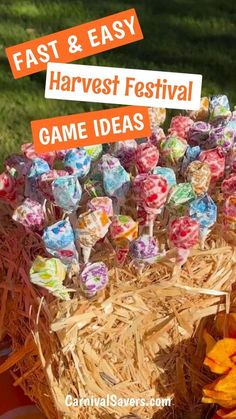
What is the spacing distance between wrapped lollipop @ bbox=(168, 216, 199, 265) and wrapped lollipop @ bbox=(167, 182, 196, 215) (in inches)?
1.2

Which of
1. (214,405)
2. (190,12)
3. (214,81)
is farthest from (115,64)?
(214,405)

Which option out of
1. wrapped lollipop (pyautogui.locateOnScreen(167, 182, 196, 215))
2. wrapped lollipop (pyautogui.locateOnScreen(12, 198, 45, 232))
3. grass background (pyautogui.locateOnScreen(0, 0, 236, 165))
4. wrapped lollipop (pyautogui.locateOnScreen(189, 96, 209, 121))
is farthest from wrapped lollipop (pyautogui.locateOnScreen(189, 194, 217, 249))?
grass background (pyautogui.locateOnScreen(0, 0, 236, 165))

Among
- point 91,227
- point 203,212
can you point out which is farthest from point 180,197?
point 91,227

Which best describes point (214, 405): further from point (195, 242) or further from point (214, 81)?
point (214, 81)

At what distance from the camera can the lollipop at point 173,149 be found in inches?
47.1

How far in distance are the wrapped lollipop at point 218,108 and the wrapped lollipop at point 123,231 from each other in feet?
1.18

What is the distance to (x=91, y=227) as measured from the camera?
1.03 meters

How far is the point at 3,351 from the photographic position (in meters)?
1.43

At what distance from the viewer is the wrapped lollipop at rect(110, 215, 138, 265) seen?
41.1 inches

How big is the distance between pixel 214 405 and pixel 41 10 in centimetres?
291

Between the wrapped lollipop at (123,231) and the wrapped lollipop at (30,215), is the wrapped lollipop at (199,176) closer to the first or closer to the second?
the wrapped lollipop at (123,231)

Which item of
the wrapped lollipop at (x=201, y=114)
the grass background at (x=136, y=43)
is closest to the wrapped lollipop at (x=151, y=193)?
the wrapped lollipop at (x=201, y=114)

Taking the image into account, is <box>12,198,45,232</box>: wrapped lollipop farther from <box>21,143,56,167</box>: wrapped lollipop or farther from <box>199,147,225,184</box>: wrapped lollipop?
<box>199,147,225,184</box>: wrapped lollipop

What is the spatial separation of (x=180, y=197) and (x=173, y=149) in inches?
5.3
